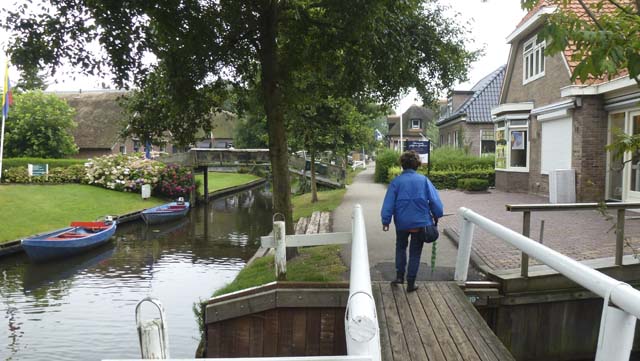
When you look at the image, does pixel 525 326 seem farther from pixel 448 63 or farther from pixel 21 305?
pixel 21 305

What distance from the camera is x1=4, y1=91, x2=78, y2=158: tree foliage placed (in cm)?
3875

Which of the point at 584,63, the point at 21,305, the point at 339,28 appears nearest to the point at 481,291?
the point at 584,63

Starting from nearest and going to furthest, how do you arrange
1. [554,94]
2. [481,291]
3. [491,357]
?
[491,357]
[481,291]
[554,94]

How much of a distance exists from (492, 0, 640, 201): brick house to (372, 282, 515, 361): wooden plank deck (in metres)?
7.17

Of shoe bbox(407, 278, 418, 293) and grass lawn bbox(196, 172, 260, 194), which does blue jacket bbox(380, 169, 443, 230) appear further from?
grass lawn bbox(196, 172, 260, 194)

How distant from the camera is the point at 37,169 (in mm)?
32312

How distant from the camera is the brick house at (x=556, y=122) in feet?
45.1

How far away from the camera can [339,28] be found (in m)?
8.73

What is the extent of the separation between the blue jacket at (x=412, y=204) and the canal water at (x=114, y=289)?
4.52 meters

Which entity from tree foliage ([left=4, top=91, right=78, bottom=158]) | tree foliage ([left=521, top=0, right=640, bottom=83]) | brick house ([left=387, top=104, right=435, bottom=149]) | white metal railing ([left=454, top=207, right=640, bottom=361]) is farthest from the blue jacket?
brick house ([left=387, top=104, right=435, bottom=149])

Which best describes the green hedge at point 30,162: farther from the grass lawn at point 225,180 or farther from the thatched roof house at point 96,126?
the thatched roof house at point 96,126

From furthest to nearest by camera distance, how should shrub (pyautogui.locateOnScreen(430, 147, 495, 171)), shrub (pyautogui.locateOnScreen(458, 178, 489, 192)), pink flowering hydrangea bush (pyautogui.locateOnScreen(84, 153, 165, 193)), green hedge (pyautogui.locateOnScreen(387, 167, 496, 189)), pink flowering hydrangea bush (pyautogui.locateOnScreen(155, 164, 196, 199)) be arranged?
pink flowering hydrangea bush (pyautogui.locateOnScreen(155, 164, 196, 199)) < pink flowering hydrangea bush (pyautogui.locateOnScreen(84, 153, 165, 193)) < shrub (pyautogui.locateOnScreen(430, 147, 495, 171)) < green hedge (pyautogui.locateOnScreen(387, 167, 496, 189)) < shrub (pyautogui.locateOnScreen(458, 178, 489, 192))

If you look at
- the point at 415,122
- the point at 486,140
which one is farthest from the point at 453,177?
the point at 415,122

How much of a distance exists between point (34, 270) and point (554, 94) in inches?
689
